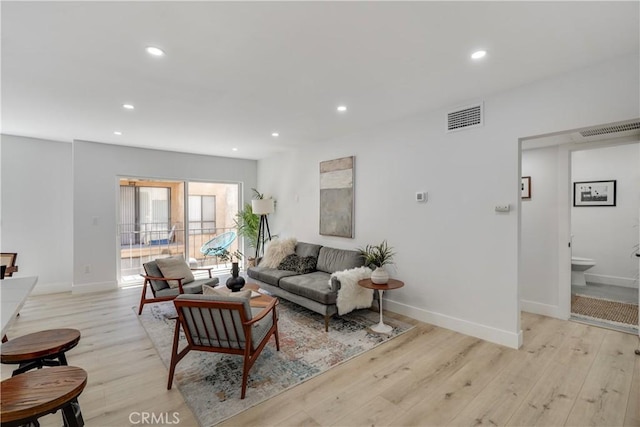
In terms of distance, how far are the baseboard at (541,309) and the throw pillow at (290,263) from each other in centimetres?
312

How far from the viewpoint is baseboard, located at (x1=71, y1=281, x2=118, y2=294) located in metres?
4.92

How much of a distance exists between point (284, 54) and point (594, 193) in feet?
19.8

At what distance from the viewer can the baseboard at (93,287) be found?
16.1 ft

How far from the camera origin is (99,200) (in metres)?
5.08

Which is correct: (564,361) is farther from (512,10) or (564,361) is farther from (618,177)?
(618,177)

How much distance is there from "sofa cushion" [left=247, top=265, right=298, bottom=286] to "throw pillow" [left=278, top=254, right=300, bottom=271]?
8 centimetres

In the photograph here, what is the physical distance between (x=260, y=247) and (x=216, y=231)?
1.11 metres

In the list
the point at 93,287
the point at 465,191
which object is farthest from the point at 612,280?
the point at 93,287

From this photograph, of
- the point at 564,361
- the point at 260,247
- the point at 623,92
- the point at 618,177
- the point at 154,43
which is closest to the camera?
the point at 154,43


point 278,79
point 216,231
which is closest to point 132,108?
point 278,79

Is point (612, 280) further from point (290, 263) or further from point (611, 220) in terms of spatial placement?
point (290, 263)

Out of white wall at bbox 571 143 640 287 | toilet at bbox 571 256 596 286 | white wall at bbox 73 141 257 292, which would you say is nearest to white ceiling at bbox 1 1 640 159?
white wall at bbox 73 141 257 292

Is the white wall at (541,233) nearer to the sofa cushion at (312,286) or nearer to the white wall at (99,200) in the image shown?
the sofa cushion at (312,286)

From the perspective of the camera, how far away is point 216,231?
6.69m
